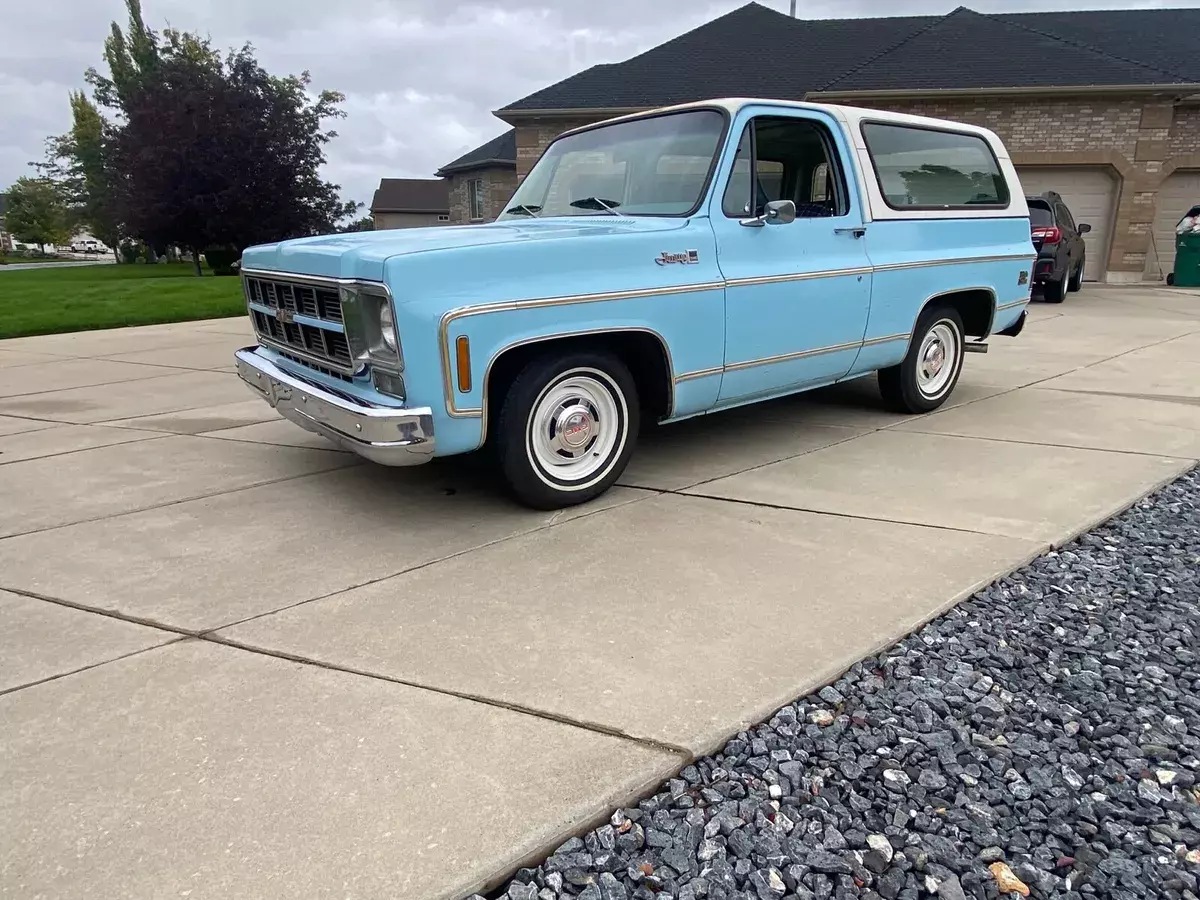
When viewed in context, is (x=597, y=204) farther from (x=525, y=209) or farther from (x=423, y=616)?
(x=423, y=616)

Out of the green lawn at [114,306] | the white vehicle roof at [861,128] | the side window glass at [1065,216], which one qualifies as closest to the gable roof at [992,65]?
the side window glass at [1065,216]

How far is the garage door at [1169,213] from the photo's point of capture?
1919 cm

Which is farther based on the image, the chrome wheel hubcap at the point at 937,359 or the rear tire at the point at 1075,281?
the rear tire at the point at 1075,281

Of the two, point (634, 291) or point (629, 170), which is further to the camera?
point (629, 170)

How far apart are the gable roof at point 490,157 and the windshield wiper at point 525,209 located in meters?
27.6

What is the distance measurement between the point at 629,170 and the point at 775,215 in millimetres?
902

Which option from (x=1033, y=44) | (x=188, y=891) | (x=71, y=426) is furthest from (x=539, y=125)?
(x=188, y=891)

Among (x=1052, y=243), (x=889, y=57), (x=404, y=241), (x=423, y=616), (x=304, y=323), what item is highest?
(x=889, y=57)

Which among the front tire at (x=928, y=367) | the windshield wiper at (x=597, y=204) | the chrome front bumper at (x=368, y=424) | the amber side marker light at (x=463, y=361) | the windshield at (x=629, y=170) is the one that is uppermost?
the windshield at (x=629, y=170)

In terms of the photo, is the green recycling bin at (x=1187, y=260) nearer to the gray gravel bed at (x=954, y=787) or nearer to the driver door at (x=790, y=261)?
the driver door at (x=790, y=261)

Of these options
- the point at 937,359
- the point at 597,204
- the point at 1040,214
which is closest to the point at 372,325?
the point at 597,204

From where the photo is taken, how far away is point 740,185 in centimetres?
452

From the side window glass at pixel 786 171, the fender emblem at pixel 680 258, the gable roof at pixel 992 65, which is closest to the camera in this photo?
the fender emblem at pixel 680 258

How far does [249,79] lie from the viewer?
27.9 metres
